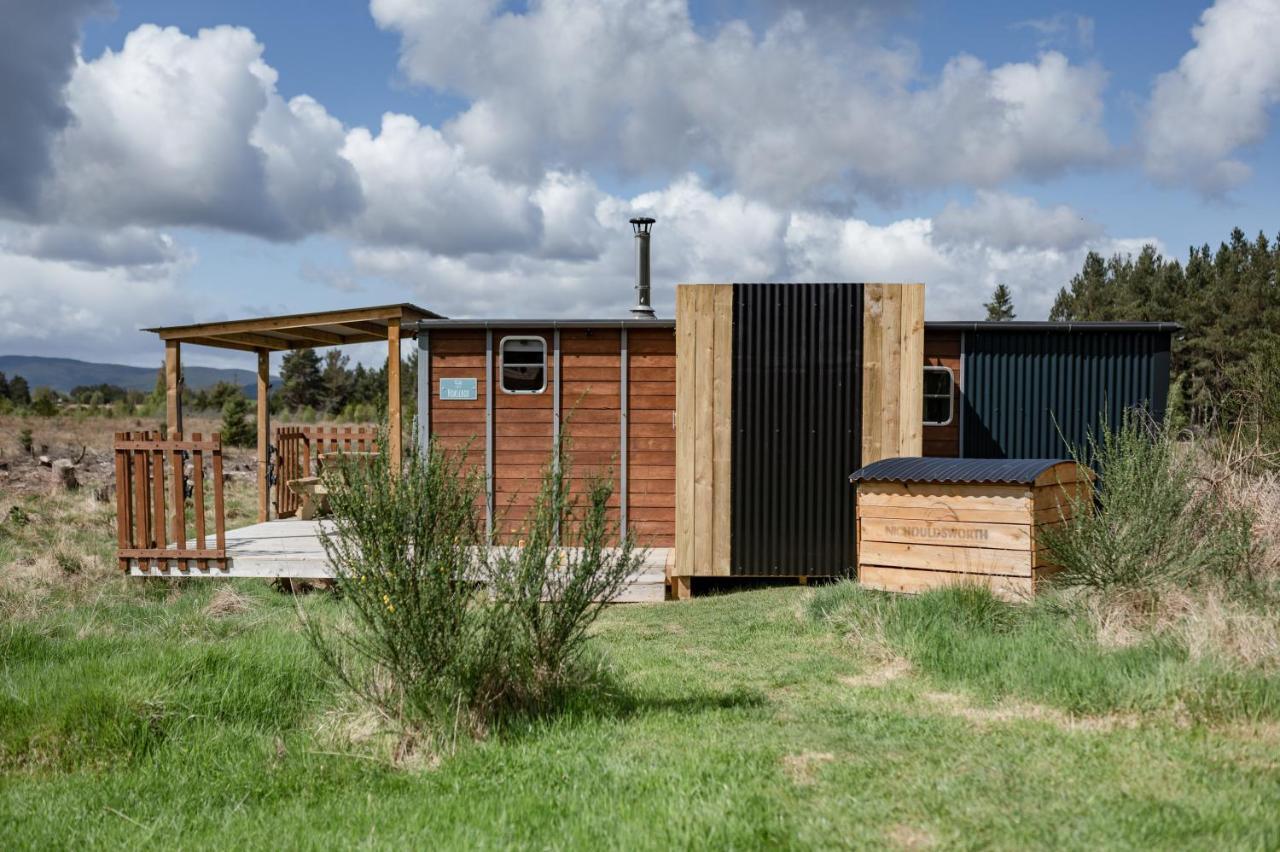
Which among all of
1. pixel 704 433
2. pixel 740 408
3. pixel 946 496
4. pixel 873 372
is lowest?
pixel 946 496

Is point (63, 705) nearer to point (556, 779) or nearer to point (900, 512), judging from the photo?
point (556, 779)

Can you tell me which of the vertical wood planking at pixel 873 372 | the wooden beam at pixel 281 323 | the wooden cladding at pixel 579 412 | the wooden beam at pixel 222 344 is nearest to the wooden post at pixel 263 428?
the wooden beam at pixel 222 344

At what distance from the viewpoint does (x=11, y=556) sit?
1011 centimetres

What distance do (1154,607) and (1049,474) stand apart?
181 centimetres

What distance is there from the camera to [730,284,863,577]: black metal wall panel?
9.42 meters

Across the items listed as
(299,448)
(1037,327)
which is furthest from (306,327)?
(1037,327)

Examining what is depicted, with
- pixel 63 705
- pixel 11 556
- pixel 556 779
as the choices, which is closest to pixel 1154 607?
pixel 556 779

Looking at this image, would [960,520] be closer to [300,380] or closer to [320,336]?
[320,336]

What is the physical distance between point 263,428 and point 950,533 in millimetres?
8604

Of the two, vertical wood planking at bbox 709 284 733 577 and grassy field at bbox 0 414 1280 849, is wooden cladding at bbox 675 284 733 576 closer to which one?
vertical wood planking at bbox 709 284 733 577

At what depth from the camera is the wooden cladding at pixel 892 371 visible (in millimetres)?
9312

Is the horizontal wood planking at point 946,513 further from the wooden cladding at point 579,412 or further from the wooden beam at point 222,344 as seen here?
the wooden beam at point 222,344

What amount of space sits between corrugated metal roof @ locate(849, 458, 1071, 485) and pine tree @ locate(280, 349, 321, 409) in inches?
1609

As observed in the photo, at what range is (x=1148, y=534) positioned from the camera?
6465 millimetres
